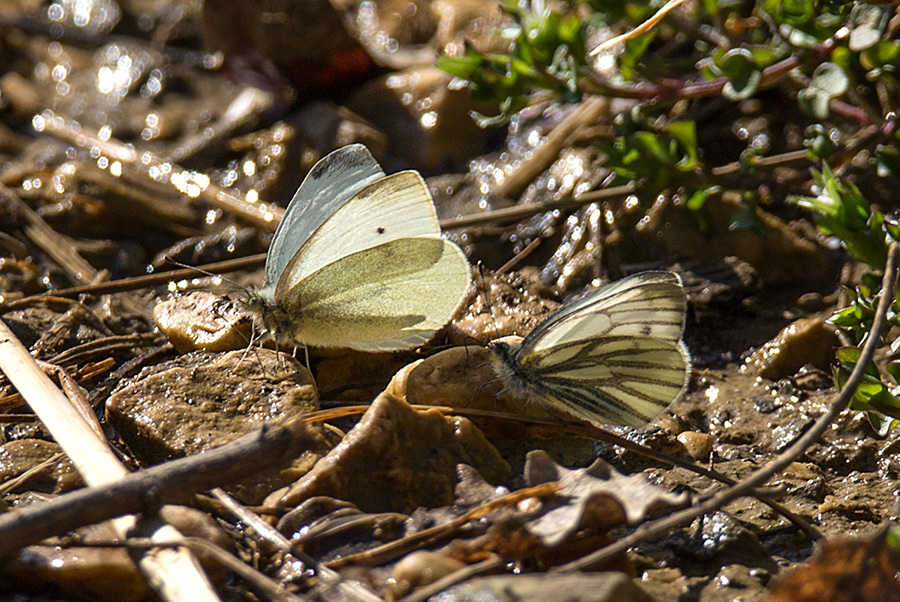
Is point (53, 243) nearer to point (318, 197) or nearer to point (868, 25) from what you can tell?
point (318, 197)

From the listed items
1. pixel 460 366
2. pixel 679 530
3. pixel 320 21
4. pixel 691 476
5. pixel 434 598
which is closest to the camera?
pixel 434 598

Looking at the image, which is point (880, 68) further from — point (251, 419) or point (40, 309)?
point (40, 309)

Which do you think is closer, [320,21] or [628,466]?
[628,466]

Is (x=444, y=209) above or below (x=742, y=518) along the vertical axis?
above

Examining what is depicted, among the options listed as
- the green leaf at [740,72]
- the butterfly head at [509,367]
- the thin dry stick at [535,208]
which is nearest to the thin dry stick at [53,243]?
the thin dry stick at [535,208]

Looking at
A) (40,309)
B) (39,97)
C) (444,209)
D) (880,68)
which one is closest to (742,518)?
(880,68)
